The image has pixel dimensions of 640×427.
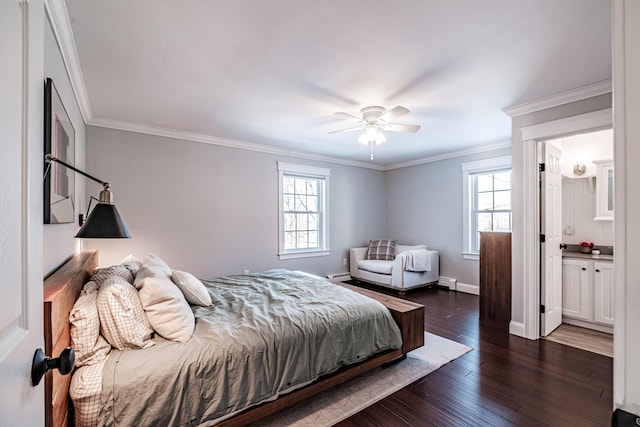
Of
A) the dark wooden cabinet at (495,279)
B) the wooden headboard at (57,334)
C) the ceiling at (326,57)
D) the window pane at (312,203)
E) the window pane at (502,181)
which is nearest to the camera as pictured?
the wooden headboard at (57,334)

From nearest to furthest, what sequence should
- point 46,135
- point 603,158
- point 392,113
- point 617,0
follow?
point 617,0 < point 46,135 < point 392,113 < point 603,158

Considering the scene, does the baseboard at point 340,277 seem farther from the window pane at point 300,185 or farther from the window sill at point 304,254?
the window pane at point 300,185

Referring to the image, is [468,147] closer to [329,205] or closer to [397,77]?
[329,205]

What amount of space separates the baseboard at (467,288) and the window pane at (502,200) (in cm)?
139

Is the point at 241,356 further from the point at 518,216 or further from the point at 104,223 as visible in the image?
the point at 518,216

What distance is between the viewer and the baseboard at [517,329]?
318 centimetres

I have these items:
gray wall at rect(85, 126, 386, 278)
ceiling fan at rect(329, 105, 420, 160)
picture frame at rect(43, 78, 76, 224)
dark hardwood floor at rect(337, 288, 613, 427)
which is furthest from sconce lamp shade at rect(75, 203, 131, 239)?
gray wall at rect(85, 126, 386, 278)

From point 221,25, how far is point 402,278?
431 centimetres

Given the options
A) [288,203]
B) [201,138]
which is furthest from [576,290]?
[201,138]

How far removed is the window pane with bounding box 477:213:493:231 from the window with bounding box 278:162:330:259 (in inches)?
108

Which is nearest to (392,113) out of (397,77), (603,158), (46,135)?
(397,77)

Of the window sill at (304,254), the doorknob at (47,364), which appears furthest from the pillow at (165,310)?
the window sill at (304,254)

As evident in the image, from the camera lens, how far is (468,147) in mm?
4996

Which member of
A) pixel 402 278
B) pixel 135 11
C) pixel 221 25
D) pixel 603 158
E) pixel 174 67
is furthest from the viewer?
pixel 402 278
